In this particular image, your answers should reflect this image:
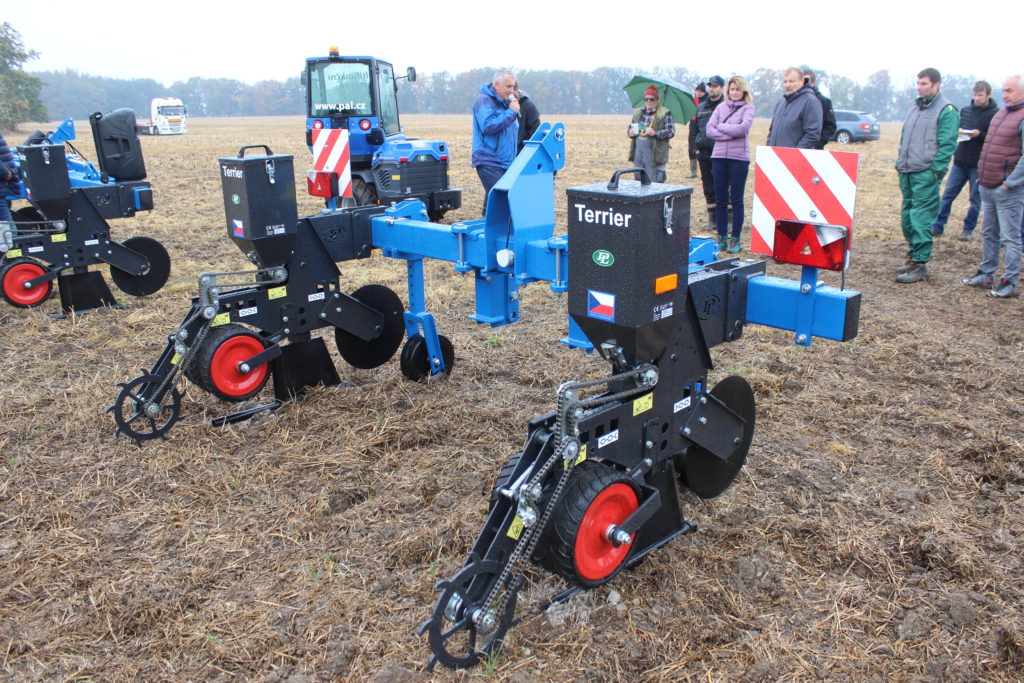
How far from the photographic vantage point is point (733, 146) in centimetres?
871

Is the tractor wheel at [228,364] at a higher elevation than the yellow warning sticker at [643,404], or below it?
below

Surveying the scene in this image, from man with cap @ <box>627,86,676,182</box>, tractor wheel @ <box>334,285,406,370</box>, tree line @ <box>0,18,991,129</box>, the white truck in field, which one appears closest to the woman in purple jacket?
man with cap @ <box>627,86,676,182</box>

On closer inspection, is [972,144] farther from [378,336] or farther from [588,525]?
[588,525]

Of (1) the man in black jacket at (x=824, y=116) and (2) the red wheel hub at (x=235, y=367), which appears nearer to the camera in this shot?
(2) the red wheel hub at (x=235, y=367)

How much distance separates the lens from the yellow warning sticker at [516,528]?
281 centimetres

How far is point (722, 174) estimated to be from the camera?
9.01m

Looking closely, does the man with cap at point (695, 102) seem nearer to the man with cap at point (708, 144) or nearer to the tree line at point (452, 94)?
the man with cap at point (708, 144)

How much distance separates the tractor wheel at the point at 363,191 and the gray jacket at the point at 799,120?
5923 mm

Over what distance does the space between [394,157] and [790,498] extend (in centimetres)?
900

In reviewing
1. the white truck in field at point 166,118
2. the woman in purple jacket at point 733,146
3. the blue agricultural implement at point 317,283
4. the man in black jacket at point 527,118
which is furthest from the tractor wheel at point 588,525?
the white truck in field at point 166,118

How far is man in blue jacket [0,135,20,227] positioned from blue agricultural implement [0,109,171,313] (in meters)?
0.47

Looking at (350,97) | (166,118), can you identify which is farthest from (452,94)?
(350,97)

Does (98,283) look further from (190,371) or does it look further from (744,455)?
(744,455)

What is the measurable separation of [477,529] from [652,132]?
26.7 ft
